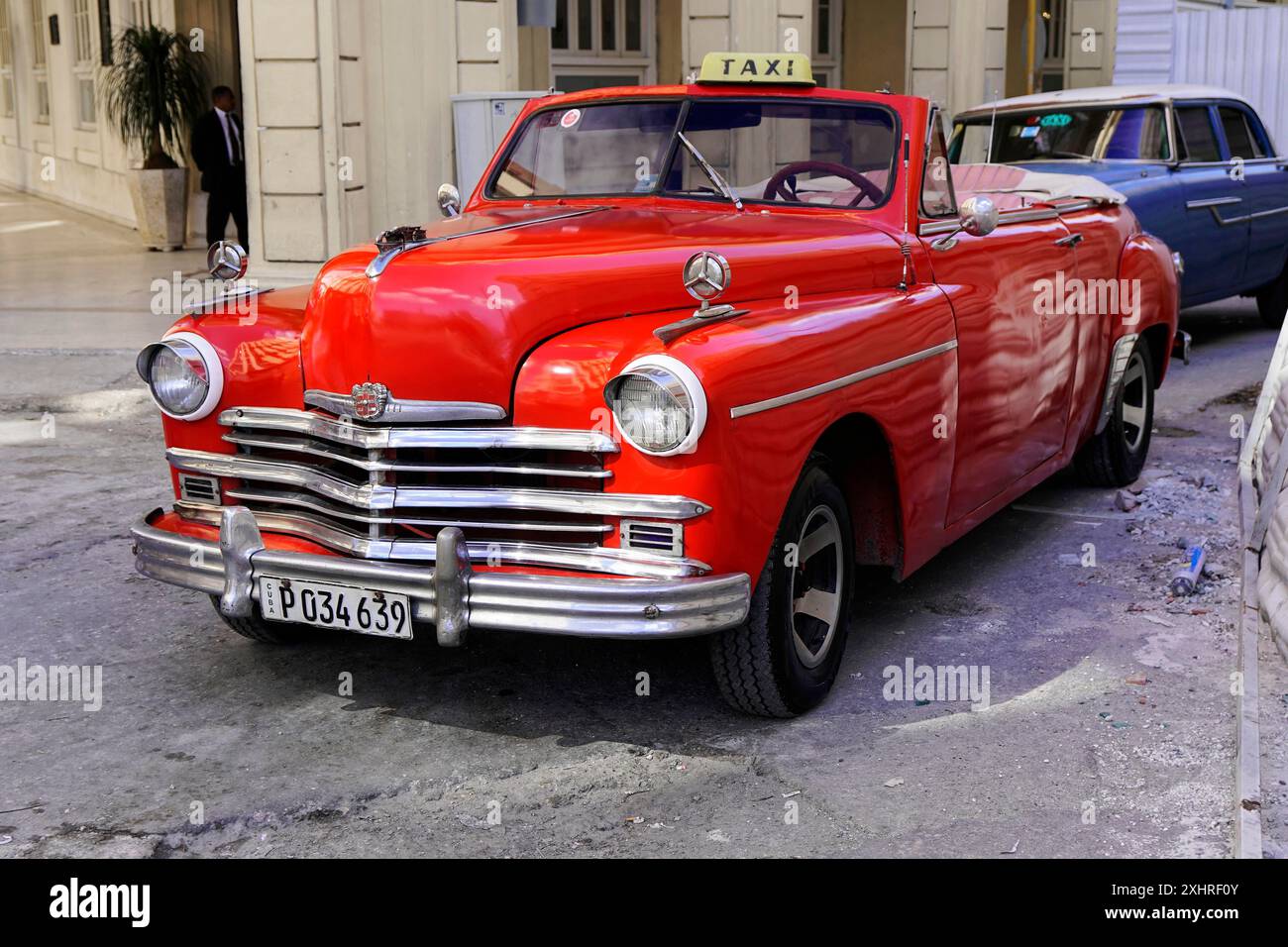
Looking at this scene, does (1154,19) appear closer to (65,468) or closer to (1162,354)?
(1162,354)

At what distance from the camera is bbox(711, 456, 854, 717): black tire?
395 cm

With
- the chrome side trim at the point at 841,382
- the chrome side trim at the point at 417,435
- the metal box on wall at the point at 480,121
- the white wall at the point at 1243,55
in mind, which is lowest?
the chrome side trim at the point at 417,435

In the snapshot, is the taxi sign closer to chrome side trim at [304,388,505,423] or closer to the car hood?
the car hood

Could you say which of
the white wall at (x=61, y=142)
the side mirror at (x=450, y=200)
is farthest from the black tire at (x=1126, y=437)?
the white wall at (x=61, y=142)

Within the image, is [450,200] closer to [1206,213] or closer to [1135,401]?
[1135,401]

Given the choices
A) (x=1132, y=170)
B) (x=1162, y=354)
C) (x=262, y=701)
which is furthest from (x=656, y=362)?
(x=1132, y=170)

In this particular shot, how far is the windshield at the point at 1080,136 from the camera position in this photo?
9.86 m

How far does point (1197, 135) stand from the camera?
10141mm

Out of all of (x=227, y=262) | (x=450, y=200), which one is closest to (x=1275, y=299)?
(x=450, y=200)

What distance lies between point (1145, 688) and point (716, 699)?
1.23 m

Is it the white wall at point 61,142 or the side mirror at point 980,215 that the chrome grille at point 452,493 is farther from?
the white wall at point 61,142

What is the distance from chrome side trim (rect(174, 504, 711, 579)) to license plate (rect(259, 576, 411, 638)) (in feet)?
0.39

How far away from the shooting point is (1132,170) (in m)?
9.60

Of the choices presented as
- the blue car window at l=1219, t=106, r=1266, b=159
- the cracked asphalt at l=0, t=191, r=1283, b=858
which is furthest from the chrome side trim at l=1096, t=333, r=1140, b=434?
the blue car window at l=1219, t=106, r=1266, b=159
